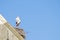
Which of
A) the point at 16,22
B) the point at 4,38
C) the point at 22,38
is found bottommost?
→ the point at 4,38

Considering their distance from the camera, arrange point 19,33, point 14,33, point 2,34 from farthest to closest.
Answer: point 19,33, point 14,33, point 2,34

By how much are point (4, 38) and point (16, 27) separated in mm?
2648

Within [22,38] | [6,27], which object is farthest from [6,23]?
[22,38]

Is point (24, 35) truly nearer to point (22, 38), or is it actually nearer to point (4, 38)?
point (22, 38)

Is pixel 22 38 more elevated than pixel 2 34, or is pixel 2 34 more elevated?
pixel 22 38

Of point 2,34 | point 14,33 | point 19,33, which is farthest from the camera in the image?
point 19,33

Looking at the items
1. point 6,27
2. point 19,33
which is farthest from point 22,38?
point 6,27

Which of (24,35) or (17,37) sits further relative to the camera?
(24,35)

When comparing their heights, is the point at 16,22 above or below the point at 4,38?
above

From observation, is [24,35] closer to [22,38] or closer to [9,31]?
[22,38]

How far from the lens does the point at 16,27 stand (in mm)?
19891

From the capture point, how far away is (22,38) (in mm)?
19359

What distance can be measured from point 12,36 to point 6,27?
0.64 metres

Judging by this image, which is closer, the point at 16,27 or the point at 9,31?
the point at 9,31
